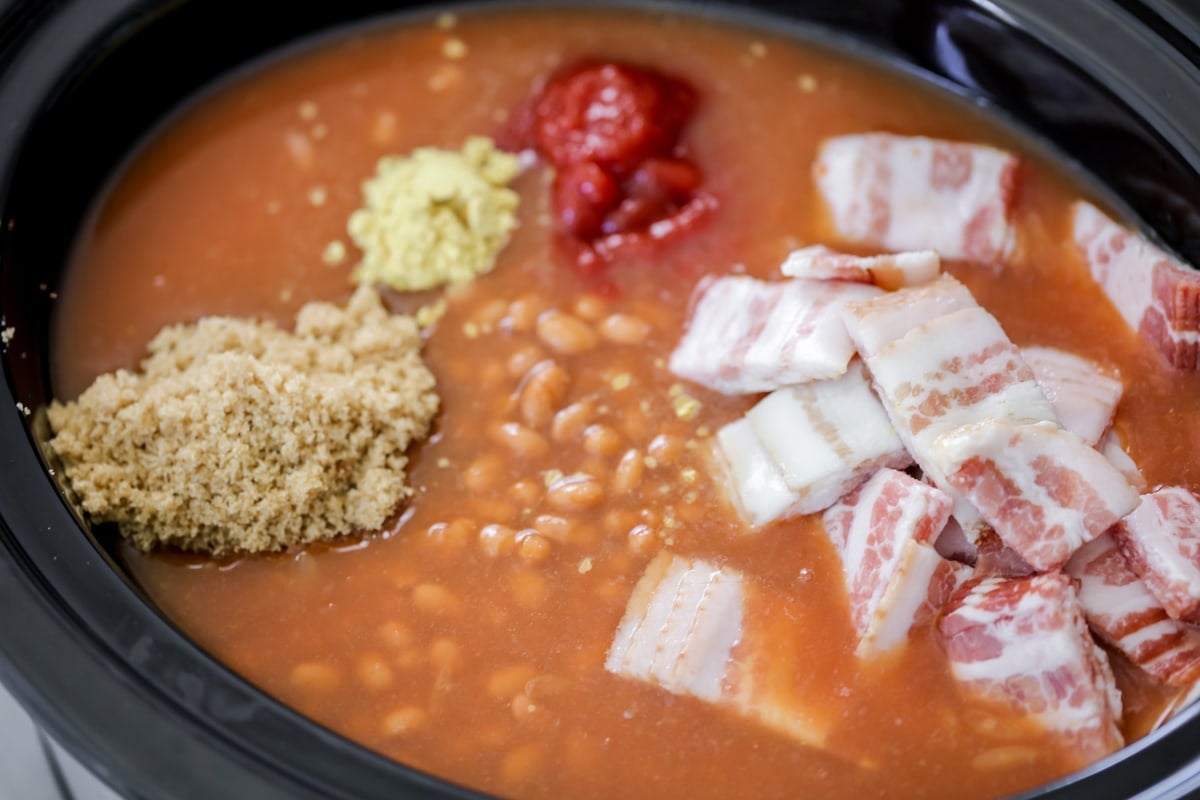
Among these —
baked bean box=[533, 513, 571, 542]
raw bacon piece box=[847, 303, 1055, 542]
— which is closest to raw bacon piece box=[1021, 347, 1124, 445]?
raw bacon piece box=[847, 303, 1055, 542]

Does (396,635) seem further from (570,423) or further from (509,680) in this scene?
(570,423)

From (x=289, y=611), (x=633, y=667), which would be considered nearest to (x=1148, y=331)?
(x=633, y=667)

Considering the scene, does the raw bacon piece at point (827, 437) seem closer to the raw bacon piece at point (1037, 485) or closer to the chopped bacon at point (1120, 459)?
the raw bacon piece at point (1037, 485)

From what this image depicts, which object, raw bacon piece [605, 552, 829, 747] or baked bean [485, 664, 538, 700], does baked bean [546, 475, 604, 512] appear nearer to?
raw bacon piece [605, 552, 829, 747]

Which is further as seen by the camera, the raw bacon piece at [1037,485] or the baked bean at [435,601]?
the baked bean at [435,601]

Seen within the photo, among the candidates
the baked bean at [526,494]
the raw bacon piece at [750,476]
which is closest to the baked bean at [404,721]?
the baked bean at [526,494]

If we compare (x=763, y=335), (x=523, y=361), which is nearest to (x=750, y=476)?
(x=763, y=335)

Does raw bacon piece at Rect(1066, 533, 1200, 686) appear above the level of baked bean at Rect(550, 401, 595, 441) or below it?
below
